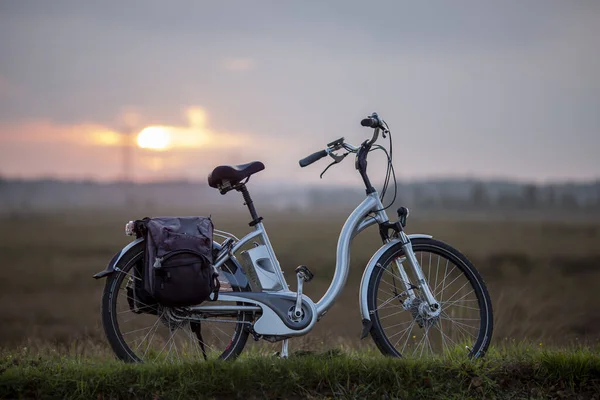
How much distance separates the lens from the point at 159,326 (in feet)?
19.3

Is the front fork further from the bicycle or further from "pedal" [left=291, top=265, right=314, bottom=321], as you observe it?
"pedal" [left=291, top=265, right=314, bottom=321]

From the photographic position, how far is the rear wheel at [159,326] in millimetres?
5617

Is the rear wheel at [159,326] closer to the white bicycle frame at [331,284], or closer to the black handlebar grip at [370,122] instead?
the white bicycle frame at [331,284]

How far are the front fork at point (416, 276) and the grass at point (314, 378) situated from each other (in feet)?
1.54

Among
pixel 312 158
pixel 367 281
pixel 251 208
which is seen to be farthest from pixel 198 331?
pixel 312 158

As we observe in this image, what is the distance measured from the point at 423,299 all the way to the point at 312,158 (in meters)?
1.50

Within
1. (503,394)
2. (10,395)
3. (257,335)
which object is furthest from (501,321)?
(10,395)

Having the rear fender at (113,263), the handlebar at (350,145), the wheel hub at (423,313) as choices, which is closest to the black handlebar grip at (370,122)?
the handlebar at (350,145)

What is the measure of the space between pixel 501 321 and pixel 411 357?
11.2 feet

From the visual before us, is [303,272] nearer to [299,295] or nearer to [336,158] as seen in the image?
[299,295]

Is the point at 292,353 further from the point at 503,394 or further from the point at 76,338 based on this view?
the point at 76,338

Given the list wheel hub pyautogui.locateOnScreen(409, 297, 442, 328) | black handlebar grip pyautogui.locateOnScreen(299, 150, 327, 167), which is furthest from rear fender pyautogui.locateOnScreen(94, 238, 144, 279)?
wheel hub pyautogui.locateOnScreen(409, 297, 442, 328)

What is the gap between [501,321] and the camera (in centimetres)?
880

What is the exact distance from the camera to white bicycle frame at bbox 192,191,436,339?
5.74 metres
